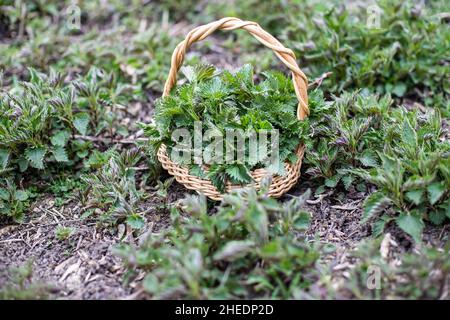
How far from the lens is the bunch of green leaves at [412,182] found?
261 centimetres

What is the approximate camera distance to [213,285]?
247cm

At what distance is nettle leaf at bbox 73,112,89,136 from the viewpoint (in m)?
3.36

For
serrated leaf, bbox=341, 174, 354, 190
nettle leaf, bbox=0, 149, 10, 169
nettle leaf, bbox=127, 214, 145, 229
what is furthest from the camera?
nettle leaf, bbox=0, 149, 10, 169

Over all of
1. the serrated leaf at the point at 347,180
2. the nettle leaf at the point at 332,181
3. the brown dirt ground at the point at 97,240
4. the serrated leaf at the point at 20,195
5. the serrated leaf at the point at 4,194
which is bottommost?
the brown dirt ground at the point at 97,240

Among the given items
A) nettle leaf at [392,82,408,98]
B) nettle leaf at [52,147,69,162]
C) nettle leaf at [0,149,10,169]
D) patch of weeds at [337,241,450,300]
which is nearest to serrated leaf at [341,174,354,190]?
patch of weeds at [337,241,450,300]

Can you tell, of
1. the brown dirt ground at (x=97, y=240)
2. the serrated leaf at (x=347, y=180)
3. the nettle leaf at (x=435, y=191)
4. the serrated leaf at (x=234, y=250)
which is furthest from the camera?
the serrated leaf at (x=347, y=180)

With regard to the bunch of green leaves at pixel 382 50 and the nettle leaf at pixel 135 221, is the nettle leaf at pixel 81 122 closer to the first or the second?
the nettle leaf at pixel 135 221

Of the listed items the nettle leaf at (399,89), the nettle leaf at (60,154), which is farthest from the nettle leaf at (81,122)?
the nettle leaf at (399,89)

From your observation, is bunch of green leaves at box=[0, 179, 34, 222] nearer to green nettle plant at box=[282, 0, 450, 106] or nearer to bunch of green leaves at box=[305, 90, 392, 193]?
bunch of green leaves at box=[305, 90, 392, 193]

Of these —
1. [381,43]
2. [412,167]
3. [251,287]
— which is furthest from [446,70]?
[251,287]

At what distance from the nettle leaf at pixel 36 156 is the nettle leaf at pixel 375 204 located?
1892 millimetres

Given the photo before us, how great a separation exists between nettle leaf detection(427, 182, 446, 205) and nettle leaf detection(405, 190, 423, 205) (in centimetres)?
5

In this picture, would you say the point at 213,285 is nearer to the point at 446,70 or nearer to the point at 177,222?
the point at 177,222

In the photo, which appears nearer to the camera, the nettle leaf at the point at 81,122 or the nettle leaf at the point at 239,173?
the nettle leaf at the point at 239,173
